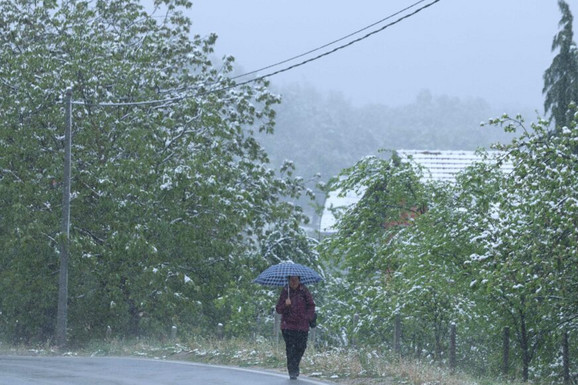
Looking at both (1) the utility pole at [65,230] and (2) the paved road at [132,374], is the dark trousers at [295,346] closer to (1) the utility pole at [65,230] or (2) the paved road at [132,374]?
(2) the paved road at [132,374]

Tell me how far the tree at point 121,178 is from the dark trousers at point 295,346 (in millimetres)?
13754

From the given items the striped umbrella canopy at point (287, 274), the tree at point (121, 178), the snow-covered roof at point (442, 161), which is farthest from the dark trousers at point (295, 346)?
the snow-covered roof at point (442, 161)

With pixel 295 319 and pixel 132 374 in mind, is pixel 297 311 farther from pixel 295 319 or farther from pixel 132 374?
pixel 132 374

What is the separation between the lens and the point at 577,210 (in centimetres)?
1591

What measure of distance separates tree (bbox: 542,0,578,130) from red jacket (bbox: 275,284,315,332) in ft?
70.7

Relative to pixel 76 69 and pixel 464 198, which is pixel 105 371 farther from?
pixel 76 69

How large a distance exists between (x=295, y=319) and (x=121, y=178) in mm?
15227

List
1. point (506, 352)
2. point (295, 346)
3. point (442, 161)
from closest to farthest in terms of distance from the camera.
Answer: point (295, 346)
point (506, 352)
point (442, 161)

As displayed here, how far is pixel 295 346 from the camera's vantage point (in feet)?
46.6

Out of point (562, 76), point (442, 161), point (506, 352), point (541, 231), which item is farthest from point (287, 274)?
point (442, 161)

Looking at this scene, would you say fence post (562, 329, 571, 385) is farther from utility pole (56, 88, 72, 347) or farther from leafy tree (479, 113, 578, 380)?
utility pole (56, 88, 72, 347)

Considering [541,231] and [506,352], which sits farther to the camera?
[506,352]

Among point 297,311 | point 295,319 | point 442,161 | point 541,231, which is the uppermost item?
point 442,161

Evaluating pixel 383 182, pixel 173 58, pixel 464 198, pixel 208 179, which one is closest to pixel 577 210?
pixel 464 198
